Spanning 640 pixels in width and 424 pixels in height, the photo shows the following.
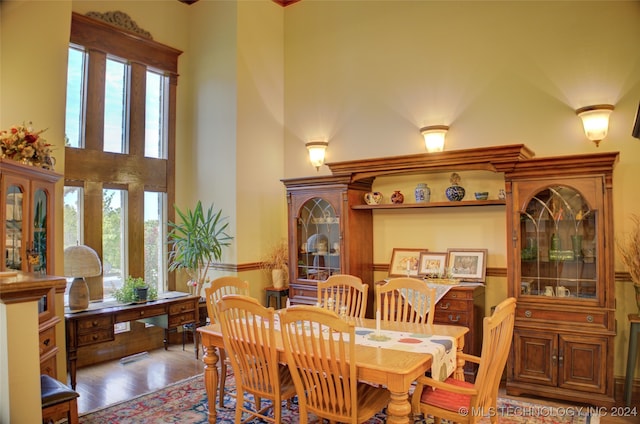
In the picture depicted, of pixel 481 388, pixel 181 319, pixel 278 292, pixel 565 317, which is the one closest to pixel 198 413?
pixel 181 319

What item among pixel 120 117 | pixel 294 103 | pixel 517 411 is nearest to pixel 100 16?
pixel 120 117

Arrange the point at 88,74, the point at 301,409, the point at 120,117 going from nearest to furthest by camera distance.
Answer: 1. the point at 301,409
2. the point at 88,74
3. the point at 120,117

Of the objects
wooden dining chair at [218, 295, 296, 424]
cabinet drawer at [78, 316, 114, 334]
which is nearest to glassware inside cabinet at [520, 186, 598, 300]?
wooden dining chair at [218, 295, 296, 424]

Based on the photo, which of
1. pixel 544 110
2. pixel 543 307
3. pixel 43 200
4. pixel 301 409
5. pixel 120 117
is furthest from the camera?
pixel 120 117

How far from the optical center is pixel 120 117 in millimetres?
5250

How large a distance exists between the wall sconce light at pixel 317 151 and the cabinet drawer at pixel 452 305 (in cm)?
230

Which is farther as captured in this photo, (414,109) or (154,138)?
(154,138)

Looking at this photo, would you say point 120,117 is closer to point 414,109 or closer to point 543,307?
point 414,109

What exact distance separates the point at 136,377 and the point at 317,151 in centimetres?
317

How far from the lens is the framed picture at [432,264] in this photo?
4614 mm

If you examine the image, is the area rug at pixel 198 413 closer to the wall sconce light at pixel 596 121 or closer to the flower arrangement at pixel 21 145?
the flower arrangement at pixel 21 145

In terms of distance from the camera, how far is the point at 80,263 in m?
4.13

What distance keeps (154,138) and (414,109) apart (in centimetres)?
319

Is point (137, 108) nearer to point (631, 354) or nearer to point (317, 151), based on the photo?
point (317, 151)
